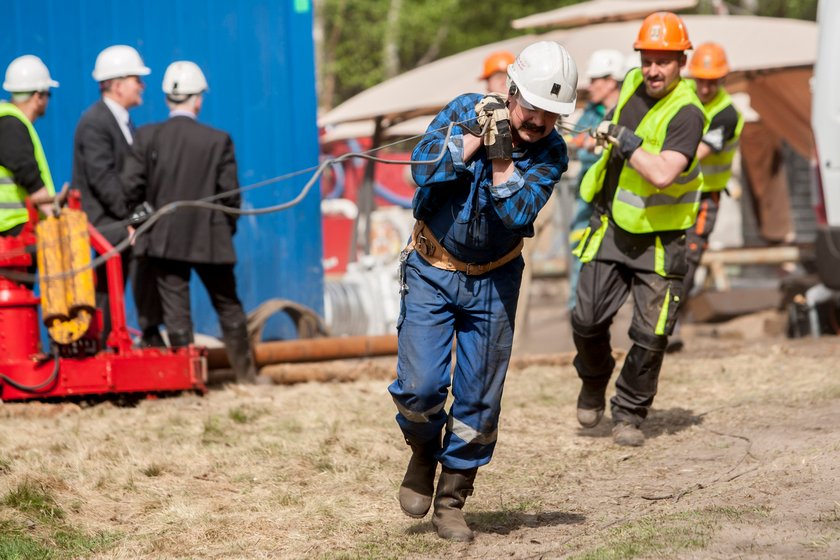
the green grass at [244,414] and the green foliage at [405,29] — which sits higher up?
the green foliage at [405,29]

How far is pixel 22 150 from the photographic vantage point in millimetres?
8266

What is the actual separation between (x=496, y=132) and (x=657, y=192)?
2.40 m

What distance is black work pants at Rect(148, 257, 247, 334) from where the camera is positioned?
29.8 feet

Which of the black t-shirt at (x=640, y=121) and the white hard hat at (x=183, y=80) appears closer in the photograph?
the black t-shirt at (x=640, y=121)

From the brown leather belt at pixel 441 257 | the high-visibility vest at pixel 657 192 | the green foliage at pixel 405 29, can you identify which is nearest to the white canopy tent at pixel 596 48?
the high-visibility vest at pixel 657 192

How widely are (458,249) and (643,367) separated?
2299mm

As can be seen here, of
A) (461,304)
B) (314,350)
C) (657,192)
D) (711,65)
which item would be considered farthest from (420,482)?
(711,65)

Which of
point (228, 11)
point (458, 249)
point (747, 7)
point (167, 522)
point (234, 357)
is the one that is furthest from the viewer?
point (747, 7)

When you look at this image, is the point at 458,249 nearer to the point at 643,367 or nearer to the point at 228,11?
the point at 643,367

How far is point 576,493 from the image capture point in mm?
6082

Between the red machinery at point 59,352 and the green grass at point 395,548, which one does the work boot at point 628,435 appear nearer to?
the green grass at point 395,548

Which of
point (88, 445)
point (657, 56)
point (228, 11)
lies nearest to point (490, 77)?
point (228, 11)

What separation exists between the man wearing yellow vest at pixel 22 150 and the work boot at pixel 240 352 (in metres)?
1.66

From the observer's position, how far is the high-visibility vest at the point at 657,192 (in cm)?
684
